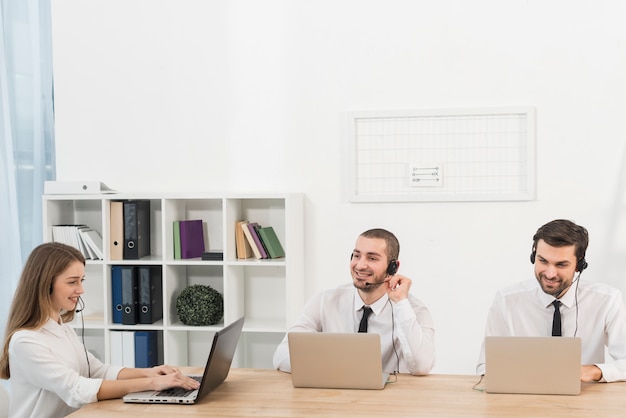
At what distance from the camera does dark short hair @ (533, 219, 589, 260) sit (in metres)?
3.09

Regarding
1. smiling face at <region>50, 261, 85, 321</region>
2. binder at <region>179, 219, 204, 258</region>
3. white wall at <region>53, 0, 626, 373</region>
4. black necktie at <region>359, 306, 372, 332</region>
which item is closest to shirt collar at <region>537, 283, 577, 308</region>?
black necktie at <region>359, 306, 372, 332</region>

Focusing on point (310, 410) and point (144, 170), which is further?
point (144, 170)

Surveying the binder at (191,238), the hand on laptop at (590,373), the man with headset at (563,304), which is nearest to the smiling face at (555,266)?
the man with headset at (563,304)

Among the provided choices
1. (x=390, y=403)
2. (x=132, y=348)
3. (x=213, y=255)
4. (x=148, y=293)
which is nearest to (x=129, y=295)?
(x=148, y=293)

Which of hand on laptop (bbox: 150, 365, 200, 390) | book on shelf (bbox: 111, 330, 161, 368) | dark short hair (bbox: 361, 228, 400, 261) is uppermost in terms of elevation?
dark short hair (bbox: 361, 228, 400, 261)

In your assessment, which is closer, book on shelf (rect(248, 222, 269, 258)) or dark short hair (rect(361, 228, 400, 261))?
dark short hair (rect(361, 228, 400, 261))

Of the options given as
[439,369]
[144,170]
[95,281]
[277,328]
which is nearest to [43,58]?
[144,170]

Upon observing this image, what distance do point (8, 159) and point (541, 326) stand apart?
315cm

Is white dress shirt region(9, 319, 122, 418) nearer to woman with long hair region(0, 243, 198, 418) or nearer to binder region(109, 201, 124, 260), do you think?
woman with long hair region(0, 243, 198, 418)

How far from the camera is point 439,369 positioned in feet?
14.6

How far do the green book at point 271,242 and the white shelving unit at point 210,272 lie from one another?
0.26ft

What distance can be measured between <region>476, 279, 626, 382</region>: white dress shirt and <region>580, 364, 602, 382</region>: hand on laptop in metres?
0.33

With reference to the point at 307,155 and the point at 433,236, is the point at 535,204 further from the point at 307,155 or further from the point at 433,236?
the point at 307,155

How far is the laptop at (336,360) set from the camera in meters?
2.73
